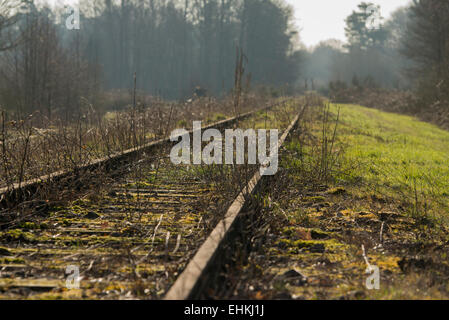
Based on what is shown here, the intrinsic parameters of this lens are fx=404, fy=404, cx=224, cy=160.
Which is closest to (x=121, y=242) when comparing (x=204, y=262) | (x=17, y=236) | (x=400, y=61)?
(x=17, y=236)

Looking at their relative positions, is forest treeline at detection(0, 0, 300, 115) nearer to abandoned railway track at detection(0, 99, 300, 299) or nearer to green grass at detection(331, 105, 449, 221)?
green grass at detection(331, 105, 449, 221)

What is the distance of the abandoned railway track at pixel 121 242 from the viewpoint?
6.54ft

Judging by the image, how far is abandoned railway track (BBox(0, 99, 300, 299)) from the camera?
78.5 inches

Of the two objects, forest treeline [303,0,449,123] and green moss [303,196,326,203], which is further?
forest treeline [303,0,449,123]

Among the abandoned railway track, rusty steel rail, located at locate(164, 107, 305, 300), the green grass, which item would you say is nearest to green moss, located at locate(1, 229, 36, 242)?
the abandoned railway track

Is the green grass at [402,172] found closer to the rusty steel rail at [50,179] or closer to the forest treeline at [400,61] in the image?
the forest treeline at [400,61]

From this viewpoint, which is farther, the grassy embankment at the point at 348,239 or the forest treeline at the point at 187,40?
the forest treeline at the point at 187,40

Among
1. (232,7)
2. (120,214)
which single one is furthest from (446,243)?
(232,7)

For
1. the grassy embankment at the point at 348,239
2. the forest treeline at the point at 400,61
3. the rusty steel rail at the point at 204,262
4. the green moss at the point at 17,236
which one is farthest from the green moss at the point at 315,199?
the forest treeline at the point at 400,61

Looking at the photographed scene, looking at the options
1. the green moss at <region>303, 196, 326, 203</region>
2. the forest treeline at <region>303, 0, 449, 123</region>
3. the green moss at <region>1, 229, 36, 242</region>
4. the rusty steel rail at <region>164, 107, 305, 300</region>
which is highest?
the forest treeline at <region>303, 0, 449, 123</region>

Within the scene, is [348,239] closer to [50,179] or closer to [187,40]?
[50,179]

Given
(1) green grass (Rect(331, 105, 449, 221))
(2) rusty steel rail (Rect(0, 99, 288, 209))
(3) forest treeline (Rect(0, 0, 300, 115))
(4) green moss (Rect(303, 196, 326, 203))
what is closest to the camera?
(2) rusty steel rail (Rect(0, 99, 288, 209))

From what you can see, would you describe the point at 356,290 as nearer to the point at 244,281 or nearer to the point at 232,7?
the point at 244,281
